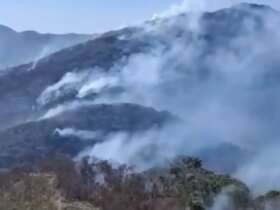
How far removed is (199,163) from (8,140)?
56.3 metres

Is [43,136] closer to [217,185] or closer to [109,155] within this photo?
[109,155]

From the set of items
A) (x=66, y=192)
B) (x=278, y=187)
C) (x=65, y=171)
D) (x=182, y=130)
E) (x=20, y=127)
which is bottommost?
(x=66, y=192)

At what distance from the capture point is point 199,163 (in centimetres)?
8181

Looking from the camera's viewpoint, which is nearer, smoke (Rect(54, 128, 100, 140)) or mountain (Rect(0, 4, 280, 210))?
mountain (Rect(0, 4, 280, 210))

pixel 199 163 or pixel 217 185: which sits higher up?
pixel 199 163

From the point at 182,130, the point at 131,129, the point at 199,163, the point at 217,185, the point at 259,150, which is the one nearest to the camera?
the point at 217,185

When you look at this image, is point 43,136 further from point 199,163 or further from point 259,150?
point 259,150

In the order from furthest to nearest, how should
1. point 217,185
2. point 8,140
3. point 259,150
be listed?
point 259,150 < point 8,140 < point 217,185

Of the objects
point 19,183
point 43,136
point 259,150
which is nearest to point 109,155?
point 43,136

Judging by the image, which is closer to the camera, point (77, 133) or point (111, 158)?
point (111, 158)

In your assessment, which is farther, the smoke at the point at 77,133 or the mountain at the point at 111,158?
the smoke at the point at 77,133

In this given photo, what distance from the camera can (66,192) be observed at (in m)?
74.5

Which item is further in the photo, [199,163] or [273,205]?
[199,163]

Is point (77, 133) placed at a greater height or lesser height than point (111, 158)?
greater
